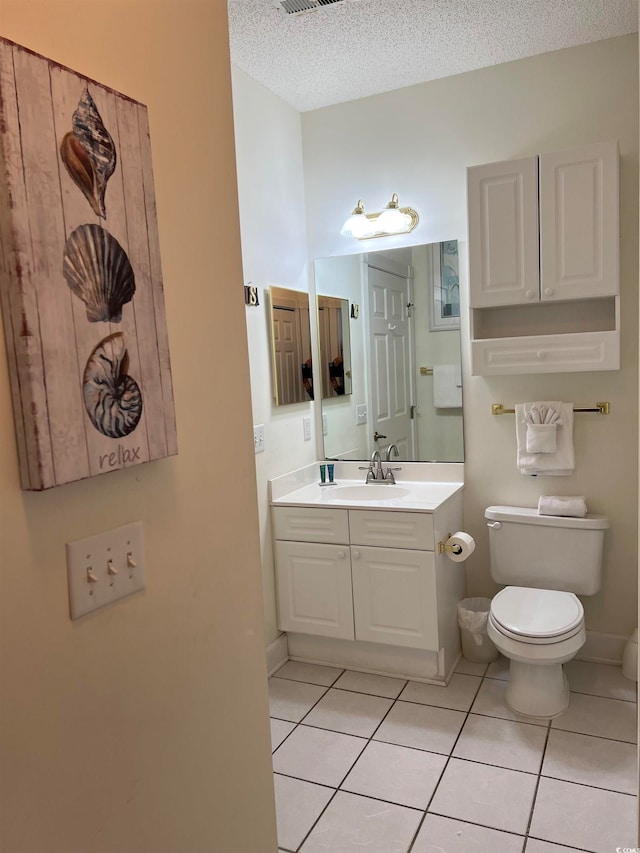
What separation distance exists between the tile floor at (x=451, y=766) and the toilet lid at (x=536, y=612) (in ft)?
1.26

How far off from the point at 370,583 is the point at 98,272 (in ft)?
7.25

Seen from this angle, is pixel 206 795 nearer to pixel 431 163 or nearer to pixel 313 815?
pixel 313 815

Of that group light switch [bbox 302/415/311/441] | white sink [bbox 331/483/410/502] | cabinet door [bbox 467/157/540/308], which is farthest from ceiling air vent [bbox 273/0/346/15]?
white sink [bbox 331/483/410/502]

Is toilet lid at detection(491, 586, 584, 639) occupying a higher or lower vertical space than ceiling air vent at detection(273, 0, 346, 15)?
lower

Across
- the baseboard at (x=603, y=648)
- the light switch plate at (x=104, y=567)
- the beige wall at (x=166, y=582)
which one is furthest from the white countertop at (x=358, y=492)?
the light switch plate at (x=104, y=567)

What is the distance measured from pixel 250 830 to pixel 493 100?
2.99 metres

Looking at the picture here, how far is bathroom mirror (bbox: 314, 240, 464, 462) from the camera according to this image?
3145 millimetres

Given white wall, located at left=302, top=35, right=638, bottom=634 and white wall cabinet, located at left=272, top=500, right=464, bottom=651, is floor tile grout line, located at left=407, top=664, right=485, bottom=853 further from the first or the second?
white wall, located at left=302, top=35, right=638, bottom=634

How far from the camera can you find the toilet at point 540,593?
246 cm

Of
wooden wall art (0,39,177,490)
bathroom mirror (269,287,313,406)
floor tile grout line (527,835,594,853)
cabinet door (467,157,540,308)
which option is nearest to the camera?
wooden wall art (0,39,177,490)

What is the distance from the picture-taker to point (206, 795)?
122 centimetres

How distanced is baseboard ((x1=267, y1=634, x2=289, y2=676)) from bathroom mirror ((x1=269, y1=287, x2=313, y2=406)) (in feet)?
3.78

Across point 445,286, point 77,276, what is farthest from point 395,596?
point 77,276

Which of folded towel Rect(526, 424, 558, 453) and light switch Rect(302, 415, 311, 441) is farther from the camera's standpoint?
light switch Rect(302, 415, 311, 441)
